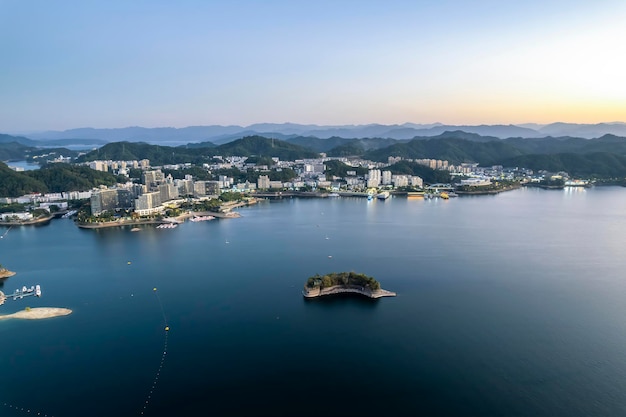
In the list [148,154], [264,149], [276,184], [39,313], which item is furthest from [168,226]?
[264,149]

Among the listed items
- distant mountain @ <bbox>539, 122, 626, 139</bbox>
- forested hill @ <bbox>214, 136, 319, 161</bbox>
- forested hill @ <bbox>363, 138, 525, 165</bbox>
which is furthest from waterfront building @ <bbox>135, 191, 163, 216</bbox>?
distant mountain @ <bbox>539, 122, 626, 139</bbox>

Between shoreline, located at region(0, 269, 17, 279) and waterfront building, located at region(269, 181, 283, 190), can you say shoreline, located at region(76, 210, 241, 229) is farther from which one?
waterfront building, located at region(269, 181, 283, 190)

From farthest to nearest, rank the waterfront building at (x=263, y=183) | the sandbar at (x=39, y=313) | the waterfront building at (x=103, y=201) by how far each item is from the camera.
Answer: the waterfront building at (x=263, y=183) < the waterfront building at (x=103, y=201) < the sandbar at (x=39, y=313)

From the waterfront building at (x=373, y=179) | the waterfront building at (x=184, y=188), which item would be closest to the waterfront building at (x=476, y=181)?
the waterfront building at (x=373, y=179)

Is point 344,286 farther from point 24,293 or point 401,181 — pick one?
point 401,181

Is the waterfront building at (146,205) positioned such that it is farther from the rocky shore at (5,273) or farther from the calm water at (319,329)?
the rocky shore at (5,273)
